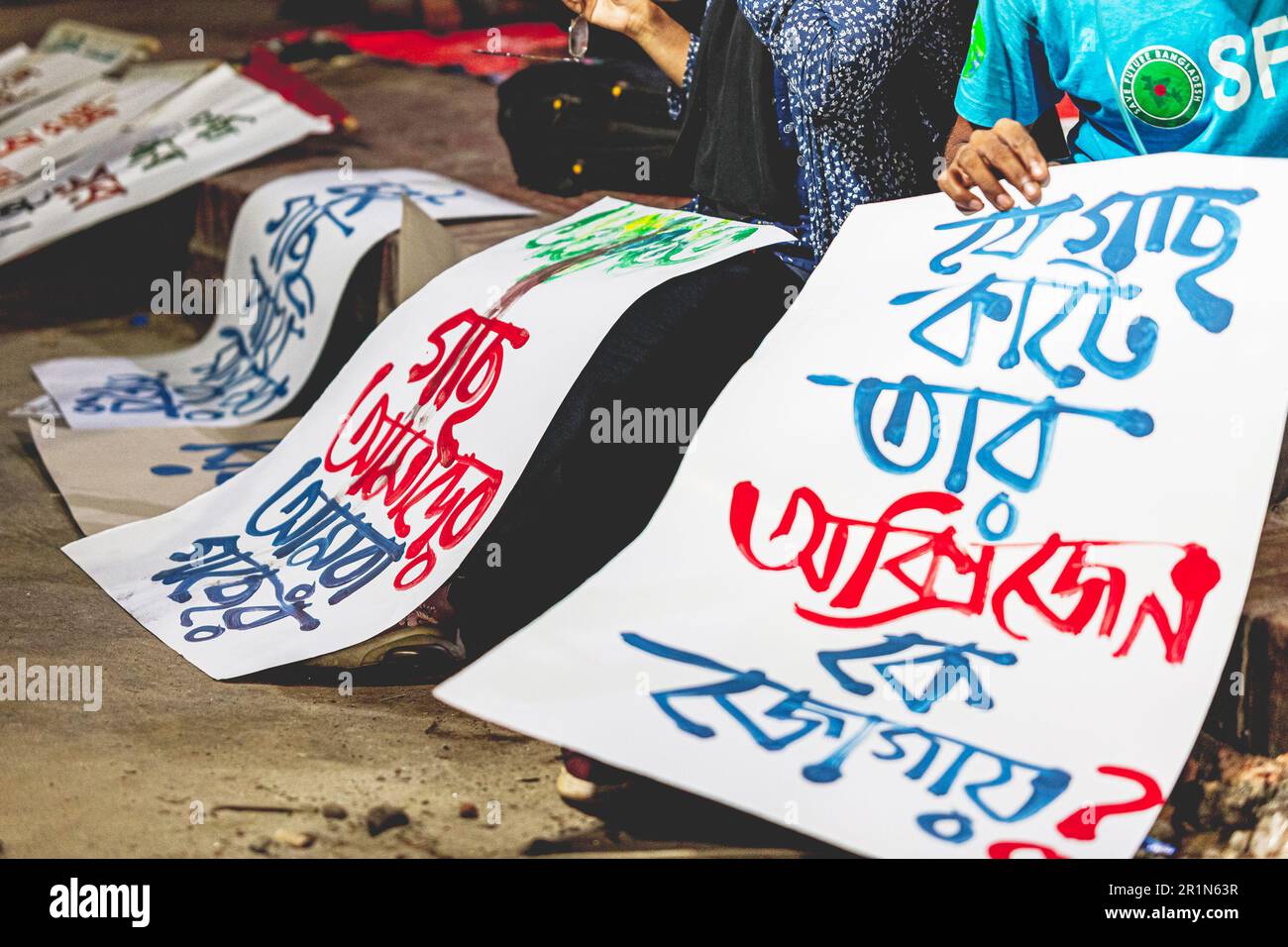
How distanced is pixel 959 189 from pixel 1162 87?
31 cm

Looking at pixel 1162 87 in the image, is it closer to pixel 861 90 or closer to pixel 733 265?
pixel 861 90

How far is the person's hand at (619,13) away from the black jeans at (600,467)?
644 millimetres

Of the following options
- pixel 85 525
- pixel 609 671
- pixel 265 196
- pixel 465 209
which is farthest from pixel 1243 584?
pixel 265 196

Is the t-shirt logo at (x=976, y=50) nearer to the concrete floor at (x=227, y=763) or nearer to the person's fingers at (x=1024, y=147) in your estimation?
the person's fingers at (x=1024, y=147)

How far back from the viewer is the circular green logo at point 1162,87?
6.80 feet

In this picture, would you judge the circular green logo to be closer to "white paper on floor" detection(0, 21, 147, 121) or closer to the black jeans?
the black jeans

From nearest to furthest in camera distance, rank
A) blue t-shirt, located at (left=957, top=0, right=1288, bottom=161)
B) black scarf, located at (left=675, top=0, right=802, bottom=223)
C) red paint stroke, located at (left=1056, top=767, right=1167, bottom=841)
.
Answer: red paint stroke, located at (left=1056, top=767, right=1167, bottom=841)
blue t-shirt, located at (left=957, top=0, right=1288, bottom=161)
black scarf, located at (left=675, top=0, right=802, bottom=223)

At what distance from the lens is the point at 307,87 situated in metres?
5.45

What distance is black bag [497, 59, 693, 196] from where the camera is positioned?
329 cm

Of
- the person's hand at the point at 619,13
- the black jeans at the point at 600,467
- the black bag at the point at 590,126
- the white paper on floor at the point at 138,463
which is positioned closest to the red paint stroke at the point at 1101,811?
the black jeans at the point at 600,467

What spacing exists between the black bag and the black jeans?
2.73ft

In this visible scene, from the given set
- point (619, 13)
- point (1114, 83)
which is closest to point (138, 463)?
point (619, 13)

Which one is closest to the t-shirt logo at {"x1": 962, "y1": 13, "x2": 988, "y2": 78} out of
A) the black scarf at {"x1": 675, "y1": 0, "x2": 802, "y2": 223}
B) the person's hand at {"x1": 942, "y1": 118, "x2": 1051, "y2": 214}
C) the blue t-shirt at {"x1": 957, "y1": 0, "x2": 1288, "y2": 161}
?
the blue t-shirt at {"x1": 957, "y1": 0, "x2": 1288, "y2": 161}

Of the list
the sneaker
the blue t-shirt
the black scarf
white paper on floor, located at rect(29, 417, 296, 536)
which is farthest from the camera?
white paper on floor, located at rect(29, 417, 296, 536)
